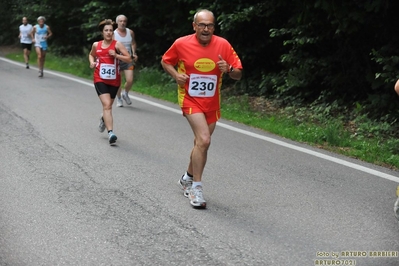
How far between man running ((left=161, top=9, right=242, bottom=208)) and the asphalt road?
1.58ft

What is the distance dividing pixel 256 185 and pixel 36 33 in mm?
15774

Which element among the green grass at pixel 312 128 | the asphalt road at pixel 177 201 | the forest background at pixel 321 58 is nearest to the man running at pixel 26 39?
the forest background at pixel 321 58

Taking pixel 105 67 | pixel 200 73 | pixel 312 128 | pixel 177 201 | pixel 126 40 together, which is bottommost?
pixel 312 128

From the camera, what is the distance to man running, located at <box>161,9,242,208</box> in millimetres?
6797

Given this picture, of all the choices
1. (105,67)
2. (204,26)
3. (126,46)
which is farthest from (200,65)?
(126,46)

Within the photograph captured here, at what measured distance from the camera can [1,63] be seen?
2564 cm

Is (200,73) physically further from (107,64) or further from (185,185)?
(107,64)

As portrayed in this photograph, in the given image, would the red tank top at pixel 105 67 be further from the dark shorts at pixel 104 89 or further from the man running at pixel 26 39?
the man running at pixel 26 39

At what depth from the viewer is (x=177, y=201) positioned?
23.1 ft

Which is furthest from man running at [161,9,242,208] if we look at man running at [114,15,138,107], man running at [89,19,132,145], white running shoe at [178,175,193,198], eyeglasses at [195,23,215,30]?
man running at [114,15,138,107]

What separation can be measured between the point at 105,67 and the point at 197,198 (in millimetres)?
4376

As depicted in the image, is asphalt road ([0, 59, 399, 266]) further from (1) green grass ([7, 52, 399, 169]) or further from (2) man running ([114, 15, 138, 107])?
(2) man running ([114, 15, 138, 107])

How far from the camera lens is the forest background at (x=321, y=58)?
1174 cm

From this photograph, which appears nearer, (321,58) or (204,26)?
(204,26)
